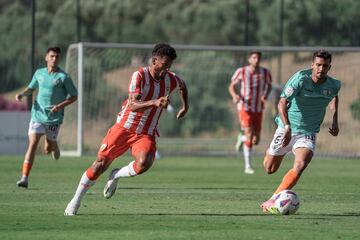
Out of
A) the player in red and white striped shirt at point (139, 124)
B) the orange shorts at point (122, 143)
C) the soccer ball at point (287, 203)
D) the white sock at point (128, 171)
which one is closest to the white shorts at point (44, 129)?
the player in red and white striped shirt at point (139, 124)

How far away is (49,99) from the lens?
761 inches

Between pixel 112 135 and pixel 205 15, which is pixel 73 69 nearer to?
pixel 112 135

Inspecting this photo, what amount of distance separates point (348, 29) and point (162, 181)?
18.8m

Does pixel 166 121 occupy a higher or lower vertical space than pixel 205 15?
lower

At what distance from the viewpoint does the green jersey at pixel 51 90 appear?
62.6 feet

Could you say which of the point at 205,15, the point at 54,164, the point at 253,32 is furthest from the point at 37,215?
the point at 205,15

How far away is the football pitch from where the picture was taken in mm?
11711

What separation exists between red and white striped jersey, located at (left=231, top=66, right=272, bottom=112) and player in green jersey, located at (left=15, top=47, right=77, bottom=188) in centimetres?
522

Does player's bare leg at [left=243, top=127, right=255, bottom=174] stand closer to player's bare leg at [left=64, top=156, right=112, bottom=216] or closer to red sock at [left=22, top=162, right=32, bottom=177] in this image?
red sock at [left=22, top=162, right=32, bottom=177]

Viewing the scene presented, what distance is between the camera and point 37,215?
43.7ft

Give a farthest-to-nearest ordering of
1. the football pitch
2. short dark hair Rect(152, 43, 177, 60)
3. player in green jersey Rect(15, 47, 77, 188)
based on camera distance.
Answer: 1. player in green jersey Rect(15, 47, 77, 188)
2. short dark hair Rect(152, 43, 177, 60)
3. the football pitch

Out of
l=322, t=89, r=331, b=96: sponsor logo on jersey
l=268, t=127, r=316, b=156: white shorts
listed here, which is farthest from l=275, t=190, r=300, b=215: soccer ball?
l=322, t=89, r=331, b=96: sponsor logo on jersey

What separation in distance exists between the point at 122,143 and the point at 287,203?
6.85 ft

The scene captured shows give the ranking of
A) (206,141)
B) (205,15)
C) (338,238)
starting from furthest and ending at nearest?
(205,15)
(206,141)
(338,238)
